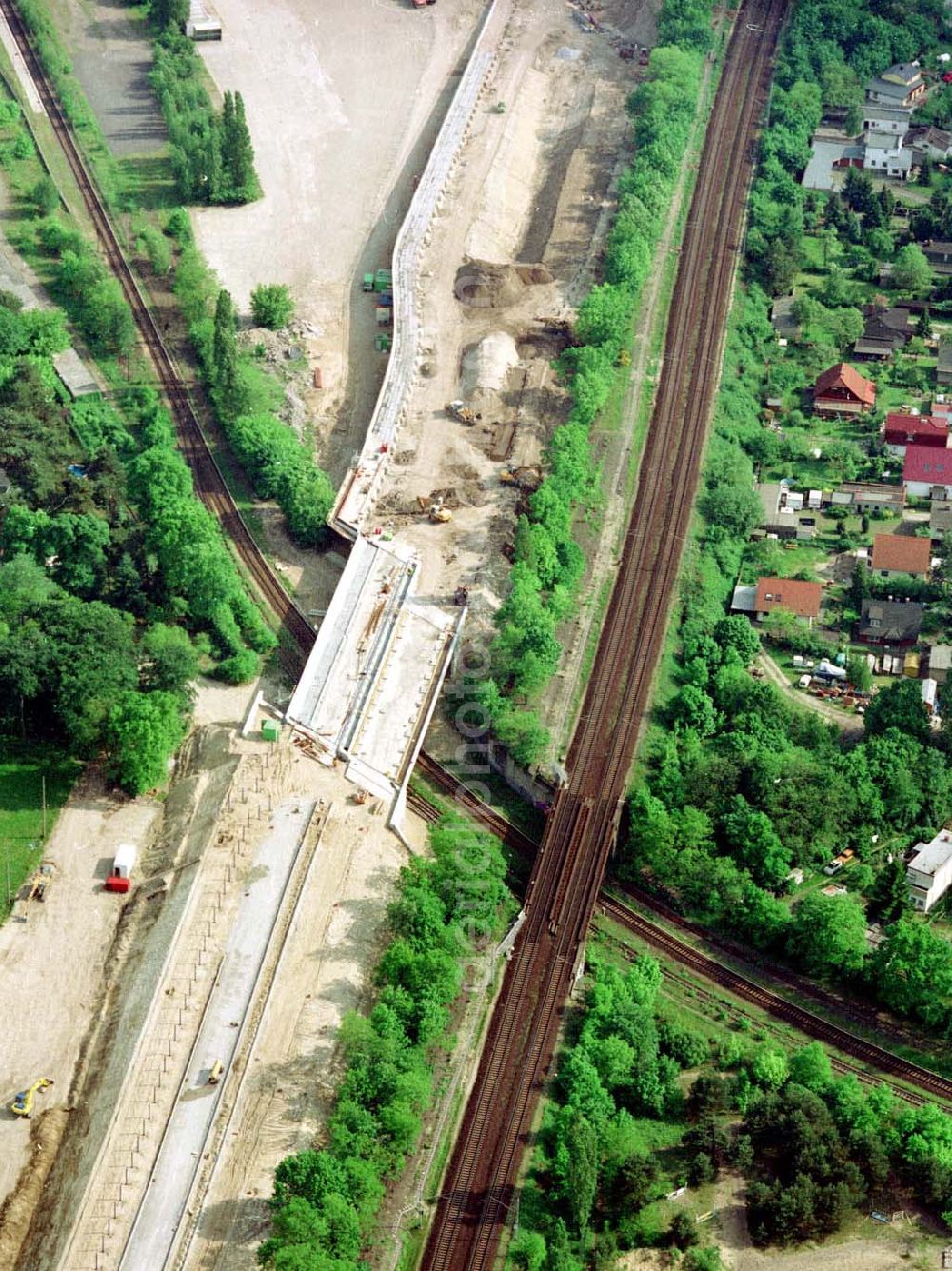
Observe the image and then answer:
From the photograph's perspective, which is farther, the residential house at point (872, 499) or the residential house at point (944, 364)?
the residential house at point (944, 364)

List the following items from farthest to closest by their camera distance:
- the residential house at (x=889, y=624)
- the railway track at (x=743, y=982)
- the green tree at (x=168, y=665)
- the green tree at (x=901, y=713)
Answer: the residential house at (x=889, y=624) → the green tree at (x=901, y=713) → the green tree at (x=168, y=665) → the railway track at (x=743, y=982)

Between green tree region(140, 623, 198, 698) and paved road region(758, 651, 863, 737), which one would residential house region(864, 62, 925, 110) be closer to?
paved road region(758, 651, 863, 737)

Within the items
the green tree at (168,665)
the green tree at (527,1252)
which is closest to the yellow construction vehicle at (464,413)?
the green tree at (168,665)

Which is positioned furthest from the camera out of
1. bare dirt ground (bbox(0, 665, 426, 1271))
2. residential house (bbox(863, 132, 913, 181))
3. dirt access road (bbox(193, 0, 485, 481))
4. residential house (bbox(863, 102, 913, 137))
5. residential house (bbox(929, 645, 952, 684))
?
residential house (bbox(863, 102, 913, 137))

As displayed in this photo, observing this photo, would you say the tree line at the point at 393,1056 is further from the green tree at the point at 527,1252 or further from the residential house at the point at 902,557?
the residential house at the point at 902,557

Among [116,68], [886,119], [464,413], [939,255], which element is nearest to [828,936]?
[464,413]

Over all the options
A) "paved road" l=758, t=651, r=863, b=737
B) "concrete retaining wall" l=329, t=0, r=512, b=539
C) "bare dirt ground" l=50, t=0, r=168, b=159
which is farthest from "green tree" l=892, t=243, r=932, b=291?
"bare dirt ground" l=50, t=0, r=168, b=159
